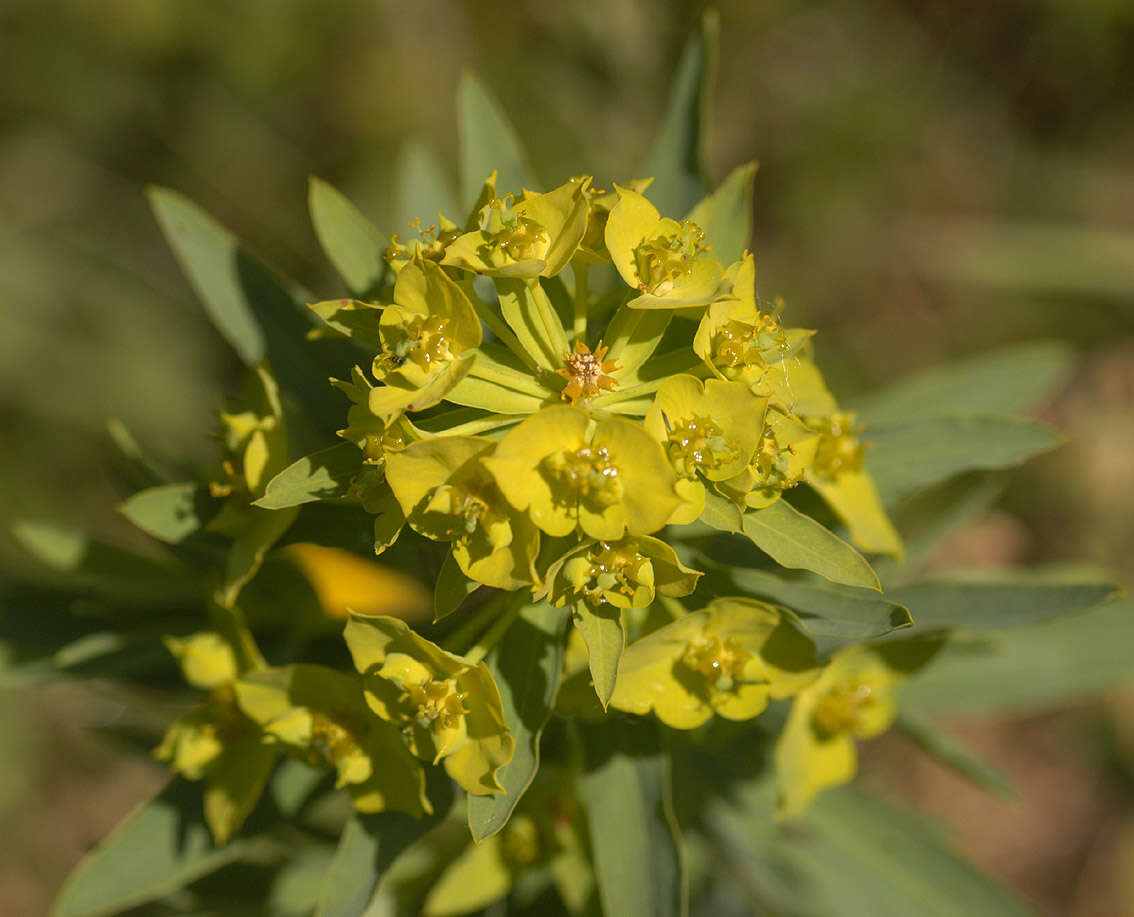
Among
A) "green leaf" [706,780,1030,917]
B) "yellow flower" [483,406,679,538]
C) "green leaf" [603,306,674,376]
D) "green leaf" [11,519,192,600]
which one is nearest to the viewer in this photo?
"yellow flower" [483,406,679,538]

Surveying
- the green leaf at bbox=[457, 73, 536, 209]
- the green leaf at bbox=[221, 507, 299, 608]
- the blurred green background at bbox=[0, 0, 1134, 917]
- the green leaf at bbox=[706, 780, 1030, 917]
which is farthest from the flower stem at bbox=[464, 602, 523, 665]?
the blurred green background at bbox=[0, 0, 1134, 917]

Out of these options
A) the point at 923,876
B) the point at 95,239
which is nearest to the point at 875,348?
the point at 923,876

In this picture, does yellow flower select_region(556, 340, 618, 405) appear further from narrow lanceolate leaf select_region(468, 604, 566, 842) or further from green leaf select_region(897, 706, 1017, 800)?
green leaf select_region(897, 706, 1017, 800)

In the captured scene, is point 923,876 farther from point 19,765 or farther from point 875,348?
point 19,765

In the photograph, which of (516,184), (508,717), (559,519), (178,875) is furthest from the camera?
(516,184)

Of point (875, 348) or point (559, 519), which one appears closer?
point (559, 519)
